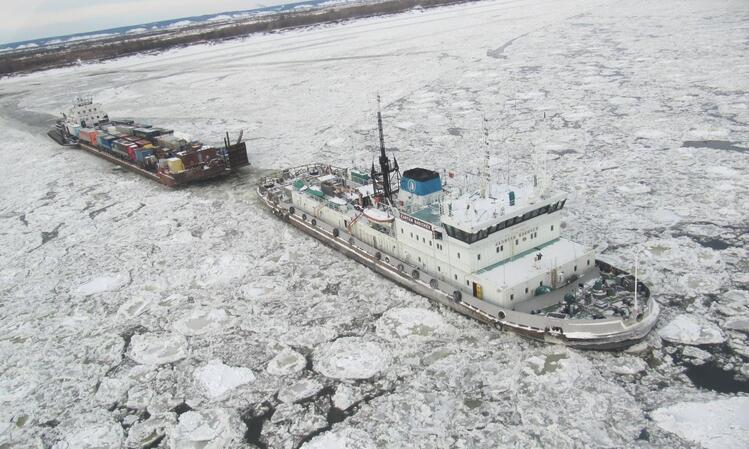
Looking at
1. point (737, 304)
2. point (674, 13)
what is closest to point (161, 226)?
point (737, 304)

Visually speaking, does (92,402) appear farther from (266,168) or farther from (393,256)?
(266,168)

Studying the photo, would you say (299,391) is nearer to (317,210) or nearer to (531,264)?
(531,264)

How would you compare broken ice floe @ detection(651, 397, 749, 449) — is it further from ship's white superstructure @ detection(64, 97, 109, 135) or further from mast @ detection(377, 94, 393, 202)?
ship's white superstructure @ detection(64, 97, 109, 135)

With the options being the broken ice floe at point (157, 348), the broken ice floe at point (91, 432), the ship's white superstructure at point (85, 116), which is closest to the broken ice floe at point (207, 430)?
the broken ice floe at point (91, 432)

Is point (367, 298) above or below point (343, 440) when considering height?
above

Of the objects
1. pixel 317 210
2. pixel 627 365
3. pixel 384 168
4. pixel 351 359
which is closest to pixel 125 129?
pixel 317 210

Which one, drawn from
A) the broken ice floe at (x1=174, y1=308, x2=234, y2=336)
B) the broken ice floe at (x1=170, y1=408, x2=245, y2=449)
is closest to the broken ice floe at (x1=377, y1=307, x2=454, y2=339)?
the broken ice floe at (x1=170, y1=408, x2=245, y2=449)
